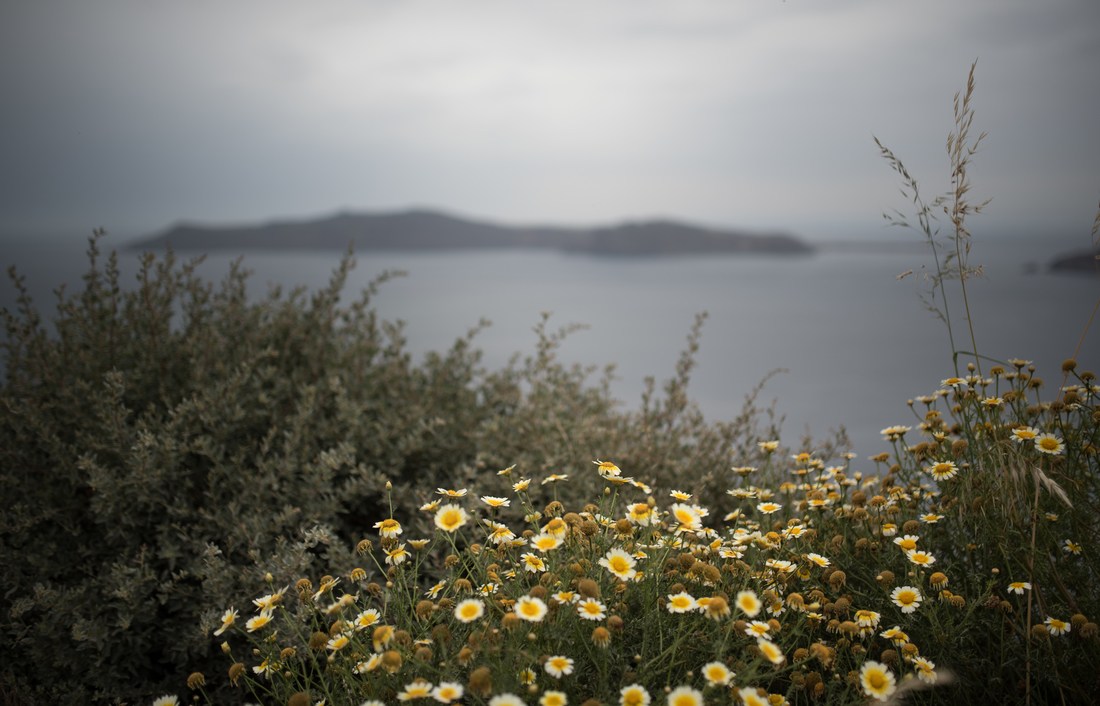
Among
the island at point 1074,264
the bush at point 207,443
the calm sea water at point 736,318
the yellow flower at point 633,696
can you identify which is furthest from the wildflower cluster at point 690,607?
the island at point 1074,264

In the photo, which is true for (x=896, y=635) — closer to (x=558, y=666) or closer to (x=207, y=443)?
(x=558, y=666)

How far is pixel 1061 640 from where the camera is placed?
164cm

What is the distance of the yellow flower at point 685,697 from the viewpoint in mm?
1193

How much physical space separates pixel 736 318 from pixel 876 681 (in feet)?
16.6

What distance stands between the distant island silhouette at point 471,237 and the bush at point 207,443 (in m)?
3.26

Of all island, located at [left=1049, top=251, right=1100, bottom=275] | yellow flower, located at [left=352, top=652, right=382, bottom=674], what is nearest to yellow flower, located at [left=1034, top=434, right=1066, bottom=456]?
yellow flower, located at [left=352, top=652, right=382, bottom=674]

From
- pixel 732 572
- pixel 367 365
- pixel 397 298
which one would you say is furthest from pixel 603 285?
pixel 732 572

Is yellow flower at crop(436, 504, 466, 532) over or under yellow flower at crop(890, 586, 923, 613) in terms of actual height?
over

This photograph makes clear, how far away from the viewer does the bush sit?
7.20 feet

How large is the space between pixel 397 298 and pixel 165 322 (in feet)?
11.7

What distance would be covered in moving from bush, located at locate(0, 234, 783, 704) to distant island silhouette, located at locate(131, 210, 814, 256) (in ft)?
10.7

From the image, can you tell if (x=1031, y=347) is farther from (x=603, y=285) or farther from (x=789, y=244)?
(x=789, y=244)

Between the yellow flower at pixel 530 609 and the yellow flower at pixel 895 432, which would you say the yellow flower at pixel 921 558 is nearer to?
the yellow flower at pixel 895 432

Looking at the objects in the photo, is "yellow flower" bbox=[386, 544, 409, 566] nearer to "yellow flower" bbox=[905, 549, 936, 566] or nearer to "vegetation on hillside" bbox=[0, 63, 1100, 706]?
"vegetation on hillside" bbox=[0, 63, 1100, 706]
